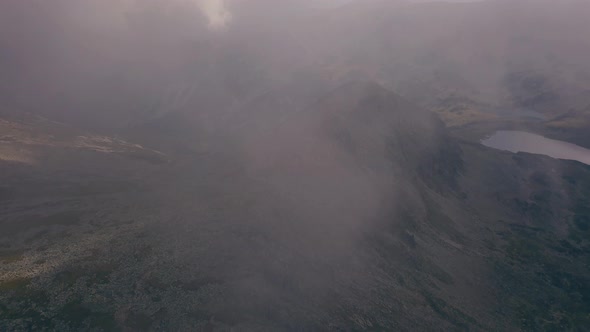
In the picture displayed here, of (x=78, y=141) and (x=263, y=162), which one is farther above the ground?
(x=263, y=162)

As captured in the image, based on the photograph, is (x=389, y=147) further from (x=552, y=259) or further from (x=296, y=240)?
(x=296, y=240)

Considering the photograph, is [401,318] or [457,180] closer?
[401,318]

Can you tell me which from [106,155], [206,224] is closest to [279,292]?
[206,224]

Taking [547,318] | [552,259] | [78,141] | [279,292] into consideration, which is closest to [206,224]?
[279,292]

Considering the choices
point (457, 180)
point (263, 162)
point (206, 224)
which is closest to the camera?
point (206, 224)

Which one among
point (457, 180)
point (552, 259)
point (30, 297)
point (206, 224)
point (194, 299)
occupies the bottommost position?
point (30, 297)

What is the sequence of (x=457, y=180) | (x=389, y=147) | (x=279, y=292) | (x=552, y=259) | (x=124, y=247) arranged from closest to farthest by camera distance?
(x=279, y=292), (x=124, y=247), (x=552, y=259), (x=389, y=147), (x=457, y=180)

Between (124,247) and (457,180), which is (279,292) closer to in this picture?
(124,247)

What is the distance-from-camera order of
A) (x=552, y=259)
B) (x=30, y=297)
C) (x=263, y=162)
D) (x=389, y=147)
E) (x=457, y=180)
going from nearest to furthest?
1. (x=30, y=297)
2. (x=552, y=259)
3. (x=263, y=162)
4. (x=389, y=147)
5. (x=457, y=180)

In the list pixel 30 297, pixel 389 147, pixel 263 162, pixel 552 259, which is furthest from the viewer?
pixel 389 147
